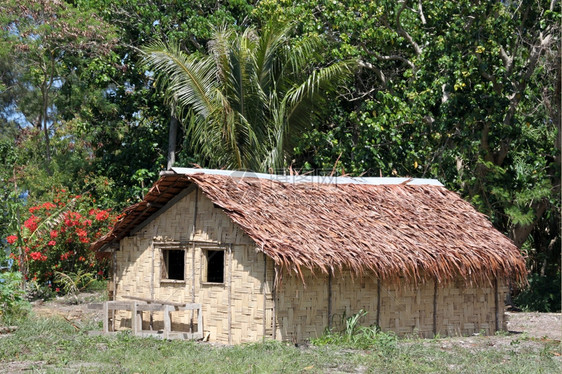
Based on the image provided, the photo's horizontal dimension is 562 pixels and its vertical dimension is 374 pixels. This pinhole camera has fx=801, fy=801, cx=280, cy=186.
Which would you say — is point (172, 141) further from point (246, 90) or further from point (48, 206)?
point (246, 90)

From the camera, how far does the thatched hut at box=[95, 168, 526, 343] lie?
1191 centimetres

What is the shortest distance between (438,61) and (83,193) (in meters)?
10.4

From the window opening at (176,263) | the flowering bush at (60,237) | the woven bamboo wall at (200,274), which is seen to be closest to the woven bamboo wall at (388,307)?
the woven bamboo wall at (200,274)

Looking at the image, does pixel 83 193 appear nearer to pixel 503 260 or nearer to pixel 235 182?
pixel 235 182

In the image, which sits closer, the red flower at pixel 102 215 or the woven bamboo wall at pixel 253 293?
the woven bamboo wall at pixel 253 293

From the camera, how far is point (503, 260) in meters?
14.1

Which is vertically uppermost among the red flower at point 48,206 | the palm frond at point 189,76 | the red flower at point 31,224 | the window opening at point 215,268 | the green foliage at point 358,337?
the palm frond at point 189,76

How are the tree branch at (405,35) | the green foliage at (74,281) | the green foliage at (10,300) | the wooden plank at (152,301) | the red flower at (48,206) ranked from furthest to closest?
1. the red flower at (48,206)
2. the green foliage at (74,281)
3. the tree branch at (405,35)
4. the green foliage at (10,300)
5. the wooden plank at (152,301)

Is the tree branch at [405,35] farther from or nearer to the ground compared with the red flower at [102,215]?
farther from the ground

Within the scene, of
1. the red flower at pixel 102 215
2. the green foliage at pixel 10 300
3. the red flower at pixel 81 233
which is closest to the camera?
the green foliage at pixel 10 300

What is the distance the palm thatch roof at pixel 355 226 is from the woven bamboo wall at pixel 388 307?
1.00ft

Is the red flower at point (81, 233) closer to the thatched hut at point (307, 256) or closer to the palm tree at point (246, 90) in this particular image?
the palm tree at point (246, 90)

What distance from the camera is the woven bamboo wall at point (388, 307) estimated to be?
471 inches

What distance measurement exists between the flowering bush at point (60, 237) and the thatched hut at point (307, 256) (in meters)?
5.11
